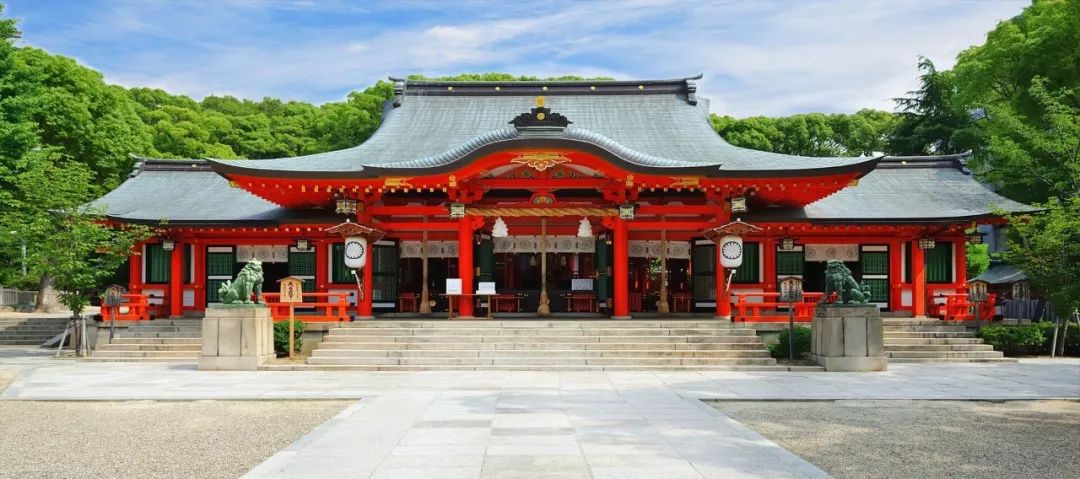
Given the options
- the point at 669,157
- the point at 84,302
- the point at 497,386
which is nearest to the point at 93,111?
the point at 84,302

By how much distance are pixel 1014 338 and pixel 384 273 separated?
17.3m

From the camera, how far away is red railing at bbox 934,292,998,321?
69.5 ft

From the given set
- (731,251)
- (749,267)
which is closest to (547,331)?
(731,251)

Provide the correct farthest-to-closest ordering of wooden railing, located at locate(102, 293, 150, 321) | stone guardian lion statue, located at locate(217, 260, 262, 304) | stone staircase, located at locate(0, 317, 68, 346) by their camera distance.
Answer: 1. stone staircase, located at locate(0, 317, 68, 346)
2. wooden railing, located at locate(102, 293, 150, 321)
3. stone guardian lion statue, located at locate(217, 260, 262, 304)

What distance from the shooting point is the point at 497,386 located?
1335 centimetres

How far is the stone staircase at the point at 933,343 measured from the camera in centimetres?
1817

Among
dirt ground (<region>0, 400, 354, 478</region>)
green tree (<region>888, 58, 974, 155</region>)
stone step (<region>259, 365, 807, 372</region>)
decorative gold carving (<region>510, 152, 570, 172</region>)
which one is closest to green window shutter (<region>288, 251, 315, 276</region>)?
stone step (<region>259, 365, 807, 372</region>)

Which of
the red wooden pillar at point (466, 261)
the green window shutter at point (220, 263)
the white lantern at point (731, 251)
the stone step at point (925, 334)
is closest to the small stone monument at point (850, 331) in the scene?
the white lantern at point (731, 251)

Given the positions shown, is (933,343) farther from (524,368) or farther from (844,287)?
(524,368)

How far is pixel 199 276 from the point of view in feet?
75.6

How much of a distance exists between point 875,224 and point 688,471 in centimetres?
1679

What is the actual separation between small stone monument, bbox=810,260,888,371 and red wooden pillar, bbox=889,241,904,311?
7083mm

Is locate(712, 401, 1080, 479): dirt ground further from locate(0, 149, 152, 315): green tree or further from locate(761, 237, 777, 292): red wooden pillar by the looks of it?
locate(0, 149, 152, 315): green tree

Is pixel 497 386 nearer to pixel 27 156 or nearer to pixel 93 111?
pixel 27 156
